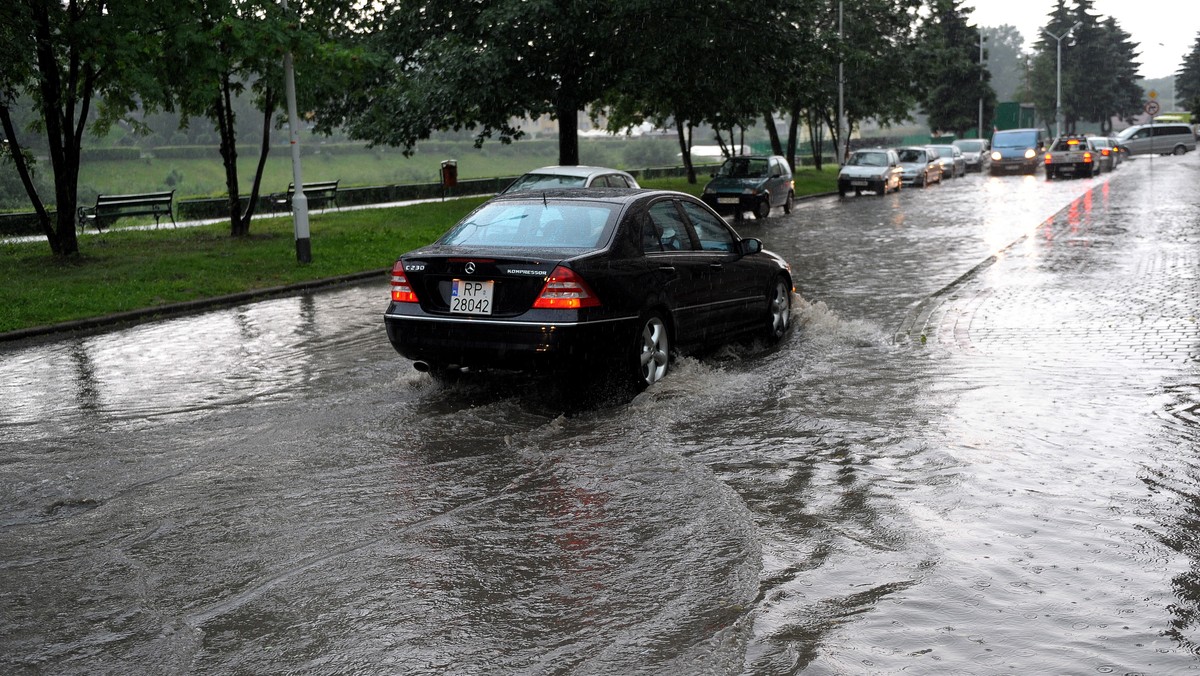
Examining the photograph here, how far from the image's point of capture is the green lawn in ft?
49.8

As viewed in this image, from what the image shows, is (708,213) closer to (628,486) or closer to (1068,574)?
(628,486)

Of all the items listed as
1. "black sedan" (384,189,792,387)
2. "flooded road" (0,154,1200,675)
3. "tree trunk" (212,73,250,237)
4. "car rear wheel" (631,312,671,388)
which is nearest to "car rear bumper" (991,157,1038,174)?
"tree trunk" (212,73,250,237)

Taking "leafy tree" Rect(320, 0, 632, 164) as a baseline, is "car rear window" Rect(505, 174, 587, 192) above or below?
below

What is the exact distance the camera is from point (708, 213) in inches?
418

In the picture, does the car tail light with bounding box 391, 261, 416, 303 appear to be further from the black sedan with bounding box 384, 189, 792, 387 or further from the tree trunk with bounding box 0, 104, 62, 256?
the tree trunk with bounding box 0, 104, 62, 256

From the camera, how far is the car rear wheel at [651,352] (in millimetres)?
8836

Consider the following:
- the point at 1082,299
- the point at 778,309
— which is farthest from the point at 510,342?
the point at 1082,299

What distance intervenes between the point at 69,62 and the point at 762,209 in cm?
Answer: 1616

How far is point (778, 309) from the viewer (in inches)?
453

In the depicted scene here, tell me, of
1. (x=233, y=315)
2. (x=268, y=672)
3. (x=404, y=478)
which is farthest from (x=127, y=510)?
(x=233, y=315)

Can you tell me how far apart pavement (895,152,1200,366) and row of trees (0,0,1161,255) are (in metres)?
10.6

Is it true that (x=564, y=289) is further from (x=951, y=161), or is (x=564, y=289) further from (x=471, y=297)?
(x=951, y=161)

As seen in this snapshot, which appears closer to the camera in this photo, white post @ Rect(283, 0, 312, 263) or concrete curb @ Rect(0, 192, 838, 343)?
concrete curb @ Rect(0, 192, 838, 343)

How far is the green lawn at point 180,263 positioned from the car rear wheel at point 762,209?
731 centimetres
